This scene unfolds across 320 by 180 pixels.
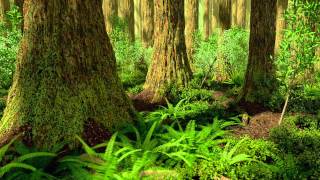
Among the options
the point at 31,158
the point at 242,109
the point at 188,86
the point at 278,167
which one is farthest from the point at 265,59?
the point at 31,158

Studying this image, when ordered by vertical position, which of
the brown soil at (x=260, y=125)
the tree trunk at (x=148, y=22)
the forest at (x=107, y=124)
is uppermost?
the tree trunk at (x=148, y=22)

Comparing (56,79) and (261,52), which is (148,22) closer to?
(261,52)

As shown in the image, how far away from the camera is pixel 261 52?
8.46 meters

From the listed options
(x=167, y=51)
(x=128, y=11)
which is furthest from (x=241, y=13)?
(x=167, y=51)

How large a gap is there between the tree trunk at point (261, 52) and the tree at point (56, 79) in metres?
4.23

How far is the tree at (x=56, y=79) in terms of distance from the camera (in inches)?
214

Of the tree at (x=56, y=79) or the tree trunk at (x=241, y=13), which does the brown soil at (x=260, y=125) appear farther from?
the tree trunk at (x=241, y=13)

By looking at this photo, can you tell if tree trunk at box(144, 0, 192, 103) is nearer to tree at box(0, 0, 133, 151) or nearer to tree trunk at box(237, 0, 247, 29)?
tree at box(0, 0, 133, 151)

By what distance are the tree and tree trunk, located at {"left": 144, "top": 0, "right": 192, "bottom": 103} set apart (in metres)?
→ 3.89

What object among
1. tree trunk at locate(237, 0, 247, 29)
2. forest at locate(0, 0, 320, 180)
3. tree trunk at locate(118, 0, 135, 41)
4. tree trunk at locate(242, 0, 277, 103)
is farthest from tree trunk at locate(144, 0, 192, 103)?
tree trunk at locate(237, 0, 247, 29)

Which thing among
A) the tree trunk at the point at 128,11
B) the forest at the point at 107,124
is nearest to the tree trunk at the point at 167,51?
the forest at the point at 107,124

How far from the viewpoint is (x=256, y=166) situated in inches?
204

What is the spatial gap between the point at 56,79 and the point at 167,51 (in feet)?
14.8

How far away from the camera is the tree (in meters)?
5.43
